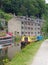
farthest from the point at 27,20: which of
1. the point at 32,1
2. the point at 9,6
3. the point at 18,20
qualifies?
the point at 32,1

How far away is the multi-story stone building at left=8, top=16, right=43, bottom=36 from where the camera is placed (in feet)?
217

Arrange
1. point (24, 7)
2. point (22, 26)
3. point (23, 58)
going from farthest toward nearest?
point (24, 7)
point (22, 26)
point (23, 58)

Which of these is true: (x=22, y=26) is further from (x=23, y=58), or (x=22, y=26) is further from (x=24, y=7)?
(x=23, y=58)

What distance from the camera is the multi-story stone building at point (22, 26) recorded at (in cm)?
6612

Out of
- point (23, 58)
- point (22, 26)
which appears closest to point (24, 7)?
point (22, 26)

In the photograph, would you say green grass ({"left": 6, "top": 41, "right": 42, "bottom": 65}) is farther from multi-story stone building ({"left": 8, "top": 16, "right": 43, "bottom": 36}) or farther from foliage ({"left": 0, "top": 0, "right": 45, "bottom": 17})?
foliage ({"left": 0, "top": 0, "right": 45, "bottom": 17})

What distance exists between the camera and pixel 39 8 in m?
98.7

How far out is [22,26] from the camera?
228 ft

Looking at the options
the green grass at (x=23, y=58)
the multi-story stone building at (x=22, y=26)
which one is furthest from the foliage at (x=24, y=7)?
the green grass at (x=23, y=58)

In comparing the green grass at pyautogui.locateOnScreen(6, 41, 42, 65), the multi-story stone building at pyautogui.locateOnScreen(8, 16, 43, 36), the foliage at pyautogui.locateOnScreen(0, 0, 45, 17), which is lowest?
the multi-story stone building at pyautogui.locateOnScreen(8, 16, 43, 36)

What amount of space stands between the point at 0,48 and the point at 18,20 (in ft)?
171

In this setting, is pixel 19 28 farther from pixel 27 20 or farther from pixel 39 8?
pixel 39 8

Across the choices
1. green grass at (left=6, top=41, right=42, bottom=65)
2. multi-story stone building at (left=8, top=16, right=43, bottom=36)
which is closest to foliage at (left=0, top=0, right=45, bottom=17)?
multi-story stone building at (left=8, top=16, right=43, bottom=36)

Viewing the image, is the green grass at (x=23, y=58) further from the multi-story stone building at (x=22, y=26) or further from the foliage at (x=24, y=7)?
the foliage at (x=24, y=7)
